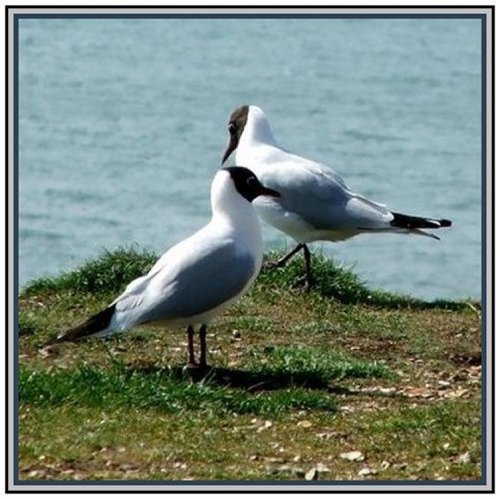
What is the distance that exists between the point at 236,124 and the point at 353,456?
549 cm

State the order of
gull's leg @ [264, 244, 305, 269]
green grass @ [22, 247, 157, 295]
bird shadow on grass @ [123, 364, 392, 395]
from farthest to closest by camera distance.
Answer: gull's leg @ [264, 244, 305, 269] → green grass @ [22, 247, 157, 295] → bird shadow on grass @ [123, 364, 392, 395]

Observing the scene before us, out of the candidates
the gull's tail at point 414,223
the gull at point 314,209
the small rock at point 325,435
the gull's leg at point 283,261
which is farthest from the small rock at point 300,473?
the gull's tail at point 414,223

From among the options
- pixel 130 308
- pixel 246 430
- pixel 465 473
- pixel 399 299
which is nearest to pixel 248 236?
pixel 130 308

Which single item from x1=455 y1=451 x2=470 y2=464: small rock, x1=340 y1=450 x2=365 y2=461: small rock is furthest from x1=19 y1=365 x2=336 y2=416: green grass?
x1=455 y1=451 x2=470 y2=464: small rock

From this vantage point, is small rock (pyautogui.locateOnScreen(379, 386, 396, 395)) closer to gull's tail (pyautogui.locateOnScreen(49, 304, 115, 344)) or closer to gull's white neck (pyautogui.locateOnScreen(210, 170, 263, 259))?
gull's white neck (pyautogui.locateOnScreen(210, 170, 263, 259))

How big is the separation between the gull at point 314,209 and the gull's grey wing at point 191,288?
255 cm

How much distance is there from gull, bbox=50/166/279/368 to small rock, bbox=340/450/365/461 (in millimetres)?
1418

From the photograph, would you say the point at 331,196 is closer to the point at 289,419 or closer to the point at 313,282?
the point at 313,282

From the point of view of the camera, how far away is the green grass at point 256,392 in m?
7.84

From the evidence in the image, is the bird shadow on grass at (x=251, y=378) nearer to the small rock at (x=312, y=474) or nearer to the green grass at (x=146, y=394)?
the green grass at (x=146, y=394)

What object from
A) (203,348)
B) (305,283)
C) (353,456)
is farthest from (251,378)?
(305,283)

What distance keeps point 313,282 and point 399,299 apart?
714 millimetres

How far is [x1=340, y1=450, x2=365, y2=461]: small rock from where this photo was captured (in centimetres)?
799

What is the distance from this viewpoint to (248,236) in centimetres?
934
